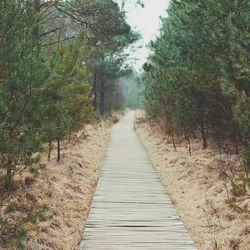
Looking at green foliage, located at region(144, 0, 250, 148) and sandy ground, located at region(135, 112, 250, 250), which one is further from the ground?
green foliage, located at region(144, 0, 250, 148)


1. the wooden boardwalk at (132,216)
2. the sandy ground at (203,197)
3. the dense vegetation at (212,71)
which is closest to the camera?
the wooden boardwalk at (132,216)

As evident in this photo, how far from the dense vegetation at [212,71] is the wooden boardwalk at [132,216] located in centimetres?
154

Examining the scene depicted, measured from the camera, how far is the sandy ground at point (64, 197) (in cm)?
651

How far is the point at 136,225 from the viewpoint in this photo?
7.34 metres

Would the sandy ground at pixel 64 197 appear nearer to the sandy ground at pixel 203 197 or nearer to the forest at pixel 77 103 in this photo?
the forest at pixel 77 103

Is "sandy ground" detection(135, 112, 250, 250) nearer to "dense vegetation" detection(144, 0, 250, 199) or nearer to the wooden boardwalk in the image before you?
the wooden boardwalk

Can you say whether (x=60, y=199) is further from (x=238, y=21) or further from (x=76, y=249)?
(x=238, y=21)

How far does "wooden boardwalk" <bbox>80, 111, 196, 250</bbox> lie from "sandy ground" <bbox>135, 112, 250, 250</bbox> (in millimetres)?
282

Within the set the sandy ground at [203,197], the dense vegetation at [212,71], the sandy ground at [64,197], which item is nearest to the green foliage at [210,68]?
the dense vegetation at [212,71]

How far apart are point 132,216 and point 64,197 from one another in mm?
1749

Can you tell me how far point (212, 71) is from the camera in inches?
433

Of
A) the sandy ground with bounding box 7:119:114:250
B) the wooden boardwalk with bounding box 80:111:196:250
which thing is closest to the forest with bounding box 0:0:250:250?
the sandy ground with bounding box 7:119:114:250

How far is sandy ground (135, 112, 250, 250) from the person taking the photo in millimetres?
6840

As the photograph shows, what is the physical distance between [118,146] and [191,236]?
1234cm
